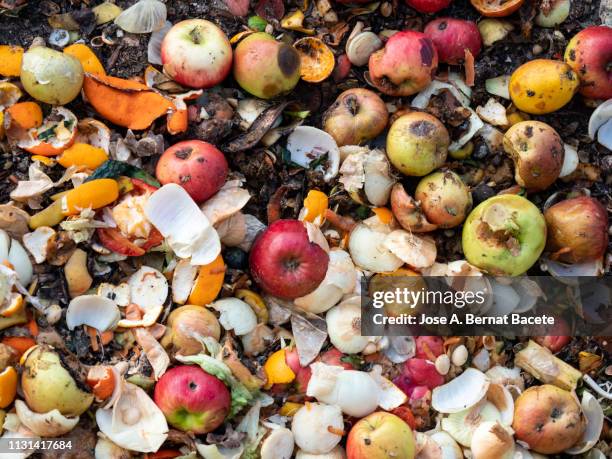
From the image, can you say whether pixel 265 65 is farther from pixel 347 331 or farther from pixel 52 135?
pixel 347 331

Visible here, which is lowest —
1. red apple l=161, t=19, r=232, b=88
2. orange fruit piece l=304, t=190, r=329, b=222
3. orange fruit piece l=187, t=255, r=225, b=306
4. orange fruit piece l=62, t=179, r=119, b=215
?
orange fruit piece l=187, t=255, r=225, b=306

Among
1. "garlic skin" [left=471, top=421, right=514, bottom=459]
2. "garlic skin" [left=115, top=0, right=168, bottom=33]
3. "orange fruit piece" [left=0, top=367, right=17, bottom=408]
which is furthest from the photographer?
"garlic skin" [left=115, top=0, right=168, bottom=33]

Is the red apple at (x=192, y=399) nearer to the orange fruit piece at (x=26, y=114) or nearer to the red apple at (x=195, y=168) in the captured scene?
the red apple at (x=195, y=168)

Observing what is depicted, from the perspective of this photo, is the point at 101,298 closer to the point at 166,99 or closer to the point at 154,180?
the point at 154,180

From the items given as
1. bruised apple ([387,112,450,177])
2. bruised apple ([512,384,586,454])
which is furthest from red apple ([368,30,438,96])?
bruised apple ([512,384,586,454])

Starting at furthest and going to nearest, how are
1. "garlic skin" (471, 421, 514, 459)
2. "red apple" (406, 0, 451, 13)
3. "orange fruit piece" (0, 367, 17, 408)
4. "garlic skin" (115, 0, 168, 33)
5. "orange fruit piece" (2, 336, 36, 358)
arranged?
"red apple" (406, 0, 451, 13), "garlic skin" (115, 0, 168, 33), "garlic skin" (471, 421, 514, 459), "orange fruit piece" (2, 336, 36, 358), "orange fruit piece" (0, 367, 17, 408)

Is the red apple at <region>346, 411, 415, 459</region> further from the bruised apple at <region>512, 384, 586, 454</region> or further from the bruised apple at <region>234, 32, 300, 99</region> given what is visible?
the bruised apple at <region>234, 32, 300, 99</region>

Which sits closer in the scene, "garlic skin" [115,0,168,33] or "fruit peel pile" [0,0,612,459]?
"fruit peel pile" [0,0,612,459]

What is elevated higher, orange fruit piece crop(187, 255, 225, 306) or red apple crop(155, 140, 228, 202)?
red apple crop(155, 140, 228, 202)
